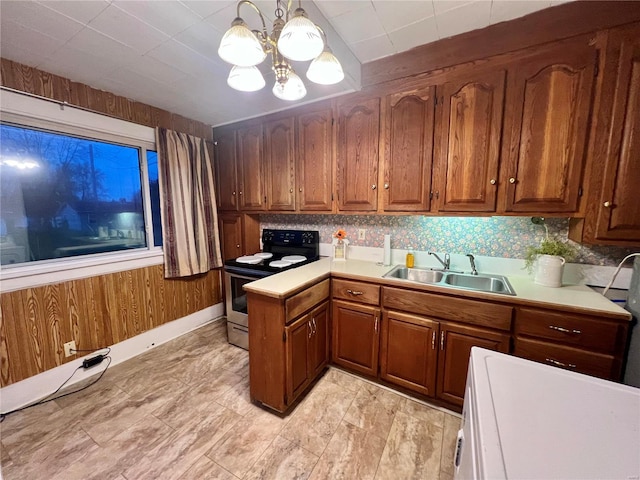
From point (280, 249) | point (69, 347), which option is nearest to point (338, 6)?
point (280, 249)

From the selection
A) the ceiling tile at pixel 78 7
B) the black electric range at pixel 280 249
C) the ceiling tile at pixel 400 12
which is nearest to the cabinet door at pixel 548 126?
the ceiling tile at pixel 400 12

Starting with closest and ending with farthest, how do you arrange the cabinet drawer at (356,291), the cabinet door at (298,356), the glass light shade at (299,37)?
the glass light shade at (299,37) < the cabinet door at (298,356) < the cabinet drawer at (356,291)

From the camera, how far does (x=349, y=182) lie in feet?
7.08

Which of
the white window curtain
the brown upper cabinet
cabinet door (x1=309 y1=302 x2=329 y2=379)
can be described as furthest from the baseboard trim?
the brown upper cabinet

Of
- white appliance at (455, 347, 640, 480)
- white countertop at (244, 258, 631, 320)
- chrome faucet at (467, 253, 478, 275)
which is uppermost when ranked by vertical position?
chrome faucet at (467, 253, 478, 275)

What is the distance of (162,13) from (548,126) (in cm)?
226

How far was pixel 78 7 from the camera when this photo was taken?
1.27m

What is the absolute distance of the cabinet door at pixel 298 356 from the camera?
1.63 m

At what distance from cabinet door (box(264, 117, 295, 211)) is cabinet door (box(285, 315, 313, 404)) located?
1213 mm

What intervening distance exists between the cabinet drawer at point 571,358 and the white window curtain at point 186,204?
2949mm

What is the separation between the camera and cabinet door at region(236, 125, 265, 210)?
2641mm

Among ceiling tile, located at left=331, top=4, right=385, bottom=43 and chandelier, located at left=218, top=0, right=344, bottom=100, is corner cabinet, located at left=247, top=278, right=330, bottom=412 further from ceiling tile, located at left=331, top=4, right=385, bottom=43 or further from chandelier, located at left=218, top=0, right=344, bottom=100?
ceiling tile, located at left=331, top=4, right=385, bottom=43

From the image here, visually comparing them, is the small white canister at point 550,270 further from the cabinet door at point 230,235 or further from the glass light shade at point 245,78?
the cabinet door at point 230,235

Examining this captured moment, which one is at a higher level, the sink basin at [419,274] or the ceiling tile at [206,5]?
the ceiling tile at [206,5]
